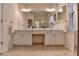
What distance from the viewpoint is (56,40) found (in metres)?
6.07

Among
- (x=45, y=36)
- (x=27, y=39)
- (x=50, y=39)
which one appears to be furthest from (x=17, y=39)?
(x=50, y=39)

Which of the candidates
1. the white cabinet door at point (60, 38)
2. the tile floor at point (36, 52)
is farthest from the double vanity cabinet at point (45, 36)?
the tile floor at point (36, 52)

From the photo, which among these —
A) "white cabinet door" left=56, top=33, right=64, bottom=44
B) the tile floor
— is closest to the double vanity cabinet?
"white cabinet door" left=56, top=33, right=64, bottom=44

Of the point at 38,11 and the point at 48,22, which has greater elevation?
the point at 38,11

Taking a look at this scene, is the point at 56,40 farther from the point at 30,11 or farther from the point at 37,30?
the point at 30,11

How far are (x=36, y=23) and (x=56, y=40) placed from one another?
1094 mm

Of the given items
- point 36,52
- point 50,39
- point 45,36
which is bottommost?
point 36,52

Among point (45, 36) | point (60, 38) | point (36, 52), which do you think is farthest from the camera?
point (45, 36)

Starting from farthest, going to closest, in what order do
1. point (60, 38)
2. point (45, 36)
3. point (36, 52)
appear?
point (45, 36) → point (60, 38) → point (36, 52)

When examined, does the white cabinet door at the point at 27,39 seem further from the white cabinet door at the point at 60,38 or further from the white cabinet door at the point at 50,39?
the white cabinet door at the point at 60,38

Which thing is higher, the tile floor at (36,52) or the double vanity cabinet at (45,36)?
the double vanity cabinet at (45,36)

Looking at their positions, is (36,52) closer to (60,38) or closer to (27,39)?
(27,39)

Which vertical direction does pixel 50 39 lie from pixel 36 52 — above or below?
above

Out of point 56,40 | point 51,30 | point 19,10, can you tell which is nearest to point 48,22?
point 51,30
